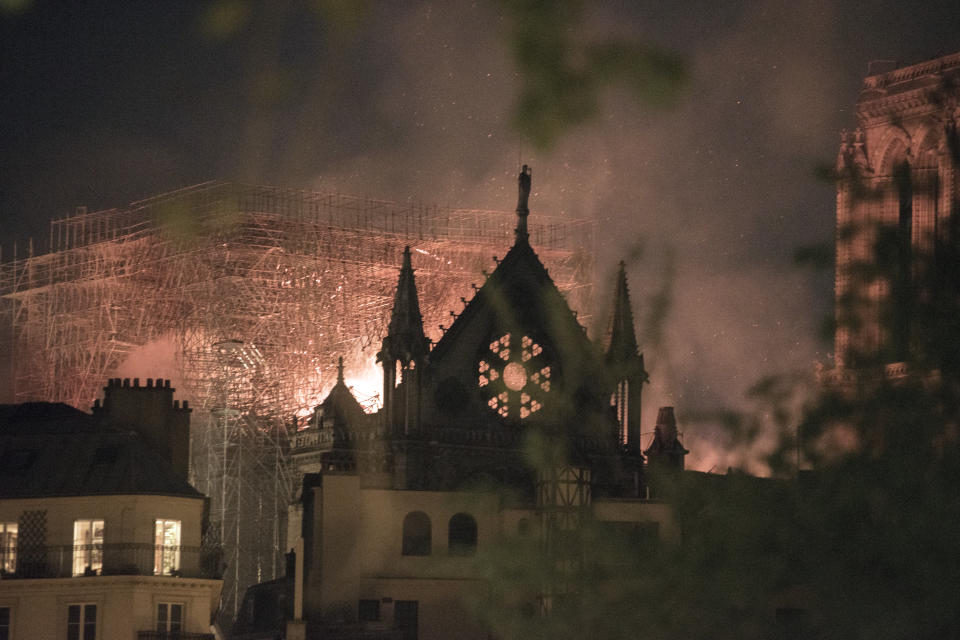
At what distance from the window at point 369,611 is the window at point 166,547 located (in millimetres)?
7621

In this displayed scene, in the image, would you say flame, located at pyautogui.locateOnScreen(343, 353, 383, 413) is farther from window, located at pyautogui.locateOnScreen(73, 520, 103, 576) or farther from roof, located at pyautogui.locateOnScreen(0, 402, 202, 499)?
window, located at pyautogui.locateOnScreen(73, 520, 103, 576)

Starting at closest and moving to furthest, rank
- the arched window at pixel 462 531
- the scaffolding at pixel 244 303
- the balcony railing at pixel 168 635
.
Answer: the balcony railing at pixel 168 635, the arched window at pixel 462 531, the scaffolding at pixel 244 303

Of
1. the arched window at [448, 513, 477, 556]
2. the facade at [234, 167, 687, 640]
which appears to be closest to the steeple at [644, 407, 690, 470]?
the facade at [234, 167, 687, 640]

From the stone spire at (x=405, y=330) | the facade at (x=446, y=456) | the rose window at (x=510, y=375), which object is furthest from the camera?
the rose window at (x=510, y=375)

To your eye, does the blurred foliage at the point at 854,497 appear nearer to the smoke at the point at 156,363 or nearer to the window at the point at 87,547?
the window at the point at 87,547

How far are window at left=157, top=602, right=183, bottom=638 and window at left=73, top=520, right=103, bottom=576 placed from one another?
1836 mm

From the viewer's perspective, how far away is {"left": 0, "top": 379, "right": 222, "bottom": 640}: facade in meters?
48.5

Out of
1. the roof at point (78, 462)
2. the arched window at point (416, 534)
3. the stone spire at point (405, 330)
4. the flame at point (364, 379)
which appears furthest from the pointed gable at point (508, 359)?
the roof at point (78, 462)

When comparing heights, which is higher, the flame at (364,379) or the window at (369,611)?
the flame at (364,379)

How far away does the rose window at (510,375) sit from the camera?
6775 centimetres

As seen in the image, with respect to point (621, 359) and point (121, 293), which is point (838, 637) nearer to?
point (621, 359)

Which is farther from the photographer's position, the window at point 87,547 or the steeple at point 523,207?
the steeple at point 523,207

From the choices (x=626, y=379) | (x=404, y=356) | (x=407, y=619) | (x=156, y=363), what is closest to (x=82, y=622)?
(x=407, y=619)

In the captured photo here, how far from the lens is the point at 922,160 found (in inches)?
3949
